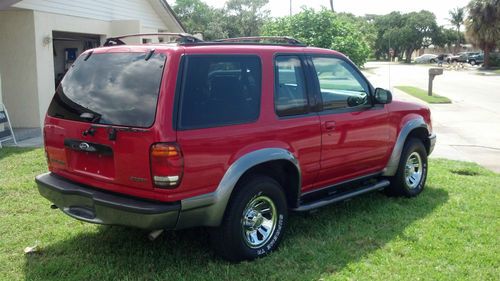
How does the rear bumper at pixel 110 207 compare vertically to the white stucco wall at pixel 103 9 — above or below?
below

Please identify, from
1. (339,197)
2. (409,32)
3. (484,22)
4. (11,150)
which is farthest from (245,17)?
(339,197)

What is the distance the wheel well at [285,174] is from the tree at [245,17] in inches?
2171

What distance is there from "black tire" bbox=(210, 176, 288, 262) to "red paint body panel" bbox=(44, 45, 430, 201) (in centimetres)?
31

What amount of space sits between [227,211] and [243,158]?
440mm

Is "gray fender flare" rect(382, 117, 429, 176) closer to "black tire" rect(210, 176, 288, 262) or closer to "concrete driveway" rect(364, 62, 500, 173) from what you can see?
"black tire" rect(210, 176, 288, 262)

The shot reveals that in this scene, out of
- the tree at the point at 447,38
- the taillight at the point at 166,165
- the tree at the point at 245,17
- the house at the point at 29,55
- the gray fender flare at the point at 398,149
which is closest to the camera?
the taillight at the point at 166,165

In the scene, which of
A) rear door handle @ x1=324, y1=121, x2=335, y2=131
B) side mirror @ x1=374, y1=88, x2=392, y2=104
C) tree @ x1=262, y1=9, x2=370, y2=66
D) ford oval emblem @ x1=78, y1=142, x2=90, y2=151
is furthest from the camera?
tree @ x1=262, y1=9, x2=370, y2=66

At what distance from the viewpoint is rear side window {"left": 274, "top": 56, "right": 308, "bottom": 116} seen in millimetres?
4395

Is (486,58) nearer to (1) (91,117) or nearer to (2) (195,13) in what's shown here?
(2) (195,13)

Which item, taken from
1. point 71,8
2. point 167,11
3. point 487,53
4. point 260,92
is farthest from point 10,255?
point 487,53

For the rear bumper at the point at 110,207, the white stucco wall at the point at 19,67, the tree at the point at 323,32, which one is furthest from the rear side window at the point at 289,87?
the tree at the point at 323,32

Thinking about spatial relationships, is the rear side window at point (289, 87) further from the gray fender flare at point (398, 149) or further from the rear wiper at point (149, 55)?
the gray fender flare at point (398, 149)

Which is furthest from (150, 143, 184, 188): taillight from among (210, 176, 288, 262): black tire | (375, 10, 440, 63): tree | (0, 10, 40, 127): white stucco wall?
(375, 10, 440, 63): tree

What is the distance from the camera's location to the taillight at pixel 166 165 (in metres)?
3.51
